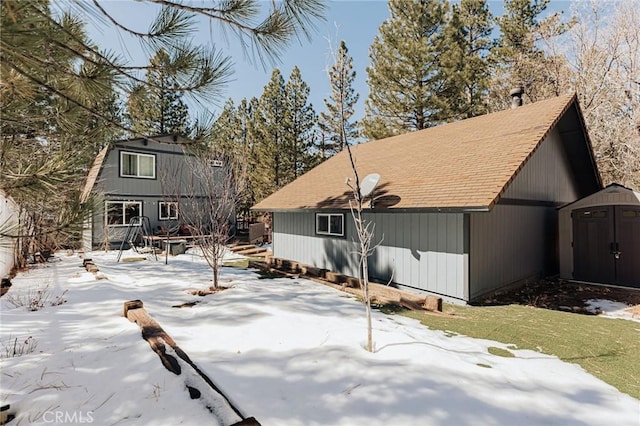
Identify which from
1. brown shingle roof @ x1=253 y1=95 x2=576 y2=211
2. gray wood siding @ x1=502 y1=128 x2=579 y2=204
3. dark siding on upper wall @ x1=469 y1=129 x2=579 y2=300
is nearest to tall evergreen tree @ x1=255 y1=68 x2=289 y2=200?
brown shingle roof @ x1=253 y1=95 x2=576 y2=211

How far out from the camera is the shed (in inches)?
317

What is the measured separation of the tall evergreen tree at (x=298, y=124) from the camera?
24.0 m

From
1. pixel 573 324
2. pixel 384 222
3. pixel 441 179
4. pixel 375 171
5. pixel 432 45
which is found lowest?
pixel 573 324

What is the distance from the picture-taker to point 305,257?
10664mm

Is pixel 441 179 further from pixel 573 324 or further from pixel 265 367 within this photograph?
pixel 265 367

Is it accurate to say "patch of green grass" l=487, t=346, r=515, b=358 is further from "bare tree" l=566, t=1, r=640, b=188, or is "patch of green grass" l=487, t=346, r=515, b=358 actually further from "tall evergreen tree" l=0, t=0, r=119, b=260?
"bare tree" l=566, t=1, r=640, b=188

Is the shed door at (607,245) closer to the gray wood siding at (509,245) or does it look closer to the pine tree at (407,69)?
the gray wood siding at (509,245)

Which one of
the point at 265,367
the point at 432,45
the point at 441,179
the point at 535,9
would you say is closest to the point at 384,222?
the point at 441,179

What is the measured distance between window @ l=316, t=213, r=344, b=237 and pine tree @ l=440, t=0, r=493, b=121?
12.8 m

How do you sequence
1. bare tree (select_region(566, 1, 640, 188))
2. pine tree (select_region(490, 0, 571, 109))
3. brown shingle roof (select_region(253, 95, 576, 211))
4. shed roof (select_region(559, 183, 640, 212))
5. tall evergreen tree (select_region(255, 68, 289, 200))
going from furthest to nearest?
tall evergreen tree (select_region(255, 68, 289, 200)) → pine tree (select_region(490, 0, 571, 109)) → bare tree (select_region(566, 1, 640, 188)) → shed roof (select_region(559, 183, 640, 212)) → brown shingle roof (select_region(253, 95, 576, 211))

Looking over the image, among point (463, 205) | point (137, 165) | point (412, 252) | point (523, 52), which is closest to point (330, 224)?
point (412, 252)

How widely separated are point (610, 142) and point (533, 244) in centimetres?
1038

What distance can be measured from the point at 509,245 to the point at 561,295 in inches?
68.5

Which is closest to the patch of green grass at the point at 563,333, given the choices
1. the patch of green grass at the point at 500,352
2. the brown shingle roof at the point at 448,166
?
the patch of green grass at the point at 500,352
